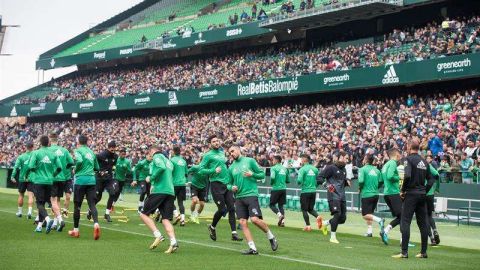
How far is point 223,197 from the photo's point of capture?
20812 mm

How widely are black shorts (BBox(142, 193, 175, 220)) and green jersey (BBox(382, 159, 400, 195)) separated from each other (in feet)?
17.1

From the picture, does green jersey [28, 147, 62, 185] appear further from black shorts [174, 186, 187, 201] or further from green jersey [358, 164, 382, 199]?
green jersey [358, 164, 382, 199]

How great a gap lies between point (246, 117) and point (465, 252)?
31.5 metres

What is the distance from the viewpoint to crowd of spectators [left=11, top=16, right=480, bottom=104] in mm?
38819

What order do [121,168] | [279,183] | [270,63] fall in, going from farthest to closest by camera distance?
[270,63] < [121,168] < [279,183]

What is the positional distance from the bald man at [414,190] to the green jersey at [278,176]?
901 cm

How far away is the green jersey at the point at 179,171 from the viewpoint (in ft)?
77.1

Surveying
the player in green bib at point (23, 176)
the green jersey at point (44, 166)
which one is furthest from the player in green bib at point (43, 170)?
the player in green bib at point (23, 176)

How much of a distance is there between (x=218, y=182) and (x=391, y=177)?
4365 millimetres

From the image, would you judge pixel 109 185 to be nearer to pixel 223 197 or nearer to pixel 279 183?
pixel 279 183

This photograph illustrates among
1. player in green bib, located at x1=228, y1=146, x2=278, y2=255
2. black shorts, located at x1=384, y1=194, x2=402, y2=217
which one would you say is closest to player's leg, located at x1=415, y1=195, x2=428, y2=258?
player in green bib, located at x1=228, y1=146, x2=278, y2=255

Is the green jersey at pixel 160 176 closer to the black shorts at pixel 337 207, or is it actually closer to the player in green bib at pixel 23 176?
the black shorts at pixel 337 207

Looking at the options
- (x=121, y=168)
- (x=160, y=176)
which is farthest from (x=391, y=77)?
(x=160, y=176)

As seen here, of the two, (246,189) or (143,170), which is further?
(143,170)
